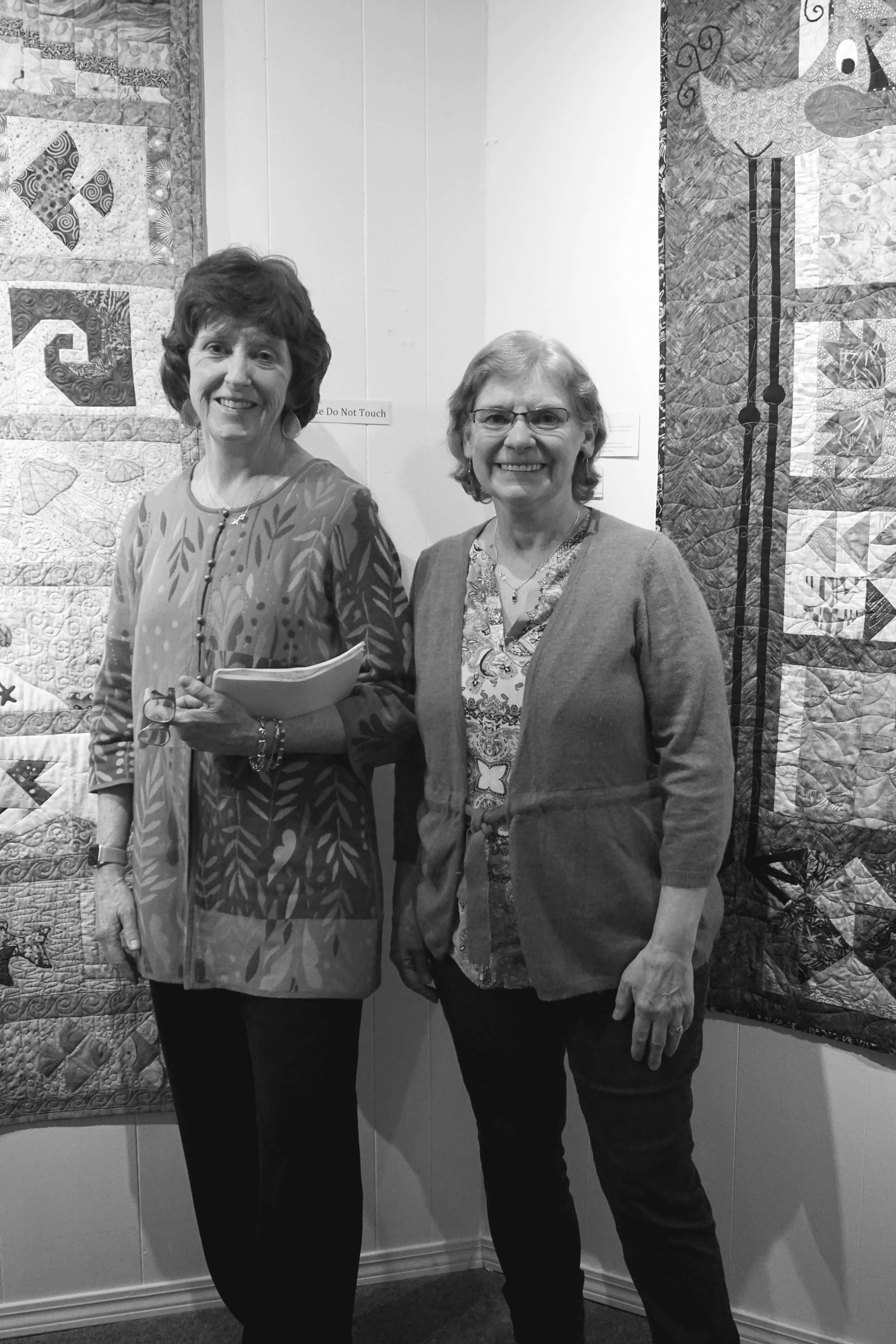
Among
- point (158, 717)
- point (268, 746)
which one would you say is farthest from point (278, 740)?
point (158, 717)

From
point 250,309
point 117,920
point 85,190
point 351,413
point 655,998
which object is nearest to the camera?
point 655,998

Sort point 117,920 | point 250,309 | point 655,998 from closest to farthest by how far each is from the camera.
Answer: point 655,998
point 250,309
point 117,920

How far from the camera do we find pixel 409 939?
1684 millimetres

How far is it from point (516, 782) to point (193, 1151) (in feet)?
2.58

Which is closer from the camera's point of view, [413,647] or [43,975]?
[413,647]

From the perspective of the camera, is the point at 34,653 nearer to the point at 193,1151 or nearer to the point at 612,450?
the point at 193,1151

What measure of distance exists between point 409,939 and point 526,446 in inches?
28.6

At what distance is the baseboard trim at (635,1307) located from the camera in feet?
6.17

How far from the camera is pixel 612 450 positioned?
1.92 meters

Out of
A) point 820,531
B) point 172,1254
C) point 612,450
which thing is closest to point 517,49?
point 612,450

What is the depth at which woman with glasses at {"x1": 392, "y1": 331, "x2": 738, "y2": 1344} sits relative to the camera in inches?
57.6

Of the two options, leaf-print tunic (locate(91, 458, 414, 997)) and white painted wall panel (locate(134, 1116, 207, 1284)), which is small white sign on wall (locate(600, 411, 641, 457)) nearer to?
leaf-print tunic (locate(91, 458, 414, 997))

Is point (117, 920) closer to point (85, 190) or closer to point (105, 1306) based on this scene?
point (105, 1306)

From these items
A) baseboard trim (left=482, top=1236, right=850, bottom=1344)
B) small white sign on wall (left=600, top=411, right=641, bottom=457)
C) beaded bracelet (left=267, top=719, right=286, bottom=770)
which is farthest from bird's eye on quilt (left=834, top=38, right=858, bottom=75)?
baseboard trim (left=482, top=1236, right=850, bottom=1344)
